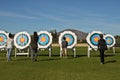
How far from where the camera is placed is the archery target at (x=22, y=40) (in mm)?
30109

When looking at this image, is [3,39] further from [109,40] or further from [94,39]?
[109,40]

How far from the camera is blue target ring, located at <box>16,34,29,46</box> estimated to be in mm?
30250

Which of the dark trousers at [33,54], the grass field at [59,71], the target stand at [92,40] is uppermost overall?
the target stand at [92,40]

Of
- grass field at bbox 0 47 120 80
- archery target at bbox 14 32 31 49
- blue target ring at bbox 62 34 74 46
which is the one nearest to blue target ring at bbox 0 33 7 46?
archery target at bbox 14 32 31 49

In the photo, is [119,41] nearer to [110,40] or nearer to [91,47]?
[110,40]

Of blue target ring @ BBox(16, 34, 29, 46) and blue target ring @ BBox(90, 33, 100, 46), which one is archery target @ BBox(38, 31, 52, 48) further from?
blue target ring @ BBox(90, 33, 100, 46)

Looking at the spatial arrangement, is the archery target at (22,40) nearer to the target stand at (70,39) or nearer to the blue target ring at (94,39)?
the target stand at (70,39)

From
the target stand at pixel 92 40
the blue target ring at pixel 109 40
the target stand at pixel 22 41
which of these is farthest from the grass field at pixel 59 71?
the blue target ring at pixel 109 40

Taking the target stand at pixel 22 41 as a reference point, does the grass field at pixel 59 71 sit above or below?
below

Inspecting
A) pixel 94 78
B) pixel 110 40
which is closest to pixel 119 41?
pixel 110 40

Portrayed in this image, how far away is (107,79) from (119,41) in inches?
2407

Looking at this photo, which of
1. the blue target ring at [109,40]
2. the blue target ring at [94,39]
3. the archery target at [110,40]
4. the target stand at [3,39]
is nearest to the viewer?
the blue target ring at [94,39]

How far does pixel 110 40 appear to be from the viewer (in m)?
34.1

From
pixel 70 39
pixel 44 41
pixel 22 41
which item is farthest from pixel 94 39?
pixel 22 41
